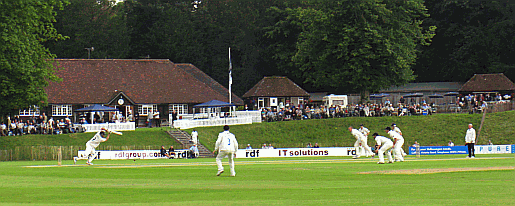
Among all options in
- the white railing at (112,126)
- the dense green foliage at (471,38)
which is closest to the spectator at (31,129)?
the white railing at (112,126)

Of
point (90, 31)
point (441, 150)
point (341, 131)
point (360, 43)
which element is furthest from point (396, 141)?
point (90, 31)

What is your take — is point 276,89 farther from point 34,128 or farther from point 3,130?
point 3,130

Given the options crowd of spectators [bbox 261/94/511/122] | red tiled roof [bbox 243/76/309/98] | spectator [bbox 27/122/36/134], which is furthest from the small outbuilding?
spectator [bbox 27/122/36/134]

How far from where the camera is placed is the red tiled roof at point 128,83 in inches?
2419

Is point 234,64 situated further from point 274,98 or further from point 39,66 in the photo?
point 39,66

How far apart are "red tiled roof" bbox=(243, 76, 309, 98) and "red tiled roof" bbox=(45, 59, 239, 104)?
4201mm

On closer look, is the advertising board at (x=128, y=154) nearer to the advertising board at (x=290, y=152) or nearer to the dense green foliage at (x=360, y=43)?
the advertising board at (x=290, y=152)

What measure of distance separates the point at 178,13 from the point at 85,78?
77.1ft

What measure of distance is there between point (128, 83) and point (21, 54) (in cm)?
2204

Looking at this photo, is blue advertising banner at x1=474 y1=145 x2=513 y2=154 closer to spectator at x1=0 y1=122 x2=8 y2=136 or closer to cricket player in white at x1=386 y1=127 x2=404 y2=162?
cricket player in white at x1=386 y1=127 x2=404 y2=162

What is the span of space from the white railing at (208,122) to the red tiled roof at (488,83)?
26.2 meters

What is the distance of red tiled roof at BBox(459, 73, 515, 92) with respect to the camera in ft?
224

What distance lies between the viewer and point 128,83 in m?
64.1

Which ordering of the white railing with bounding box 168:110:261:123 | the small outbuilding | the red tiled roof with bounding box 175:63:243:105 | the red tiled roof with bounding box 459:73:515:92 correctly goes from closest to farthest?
1. the white railing with bounding box 168:110:261:123
2. the red tiled roof with bounding box 175:63:243:105
3. the red tiled roof with bounding box 459:73:515:92
4. the small outbuilding
